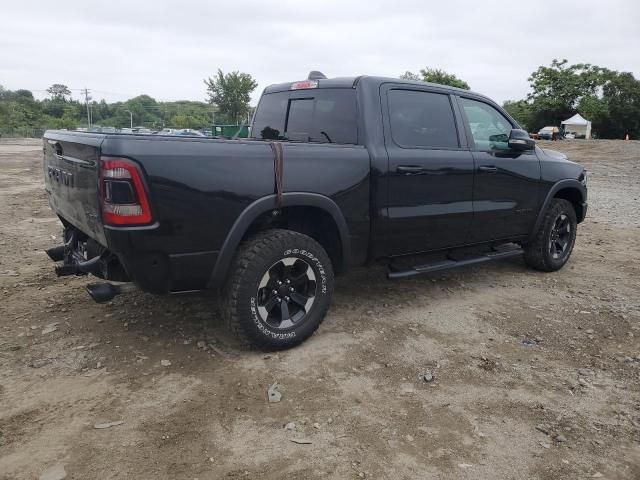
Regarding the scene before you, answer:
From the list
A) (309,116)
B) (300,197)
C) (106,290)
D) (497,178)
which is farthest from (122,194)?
(497,178)

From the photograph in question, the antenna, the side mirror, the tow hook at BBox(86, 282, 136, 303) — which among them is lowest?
the tow hook at BBox(86, 282, 136, 303)

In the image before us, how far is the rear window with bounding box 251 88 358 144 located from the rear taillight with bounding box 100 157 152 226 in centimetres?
166

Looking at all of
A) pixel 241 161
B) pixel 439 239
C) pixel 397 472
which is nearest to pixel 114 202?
pixel 241 161

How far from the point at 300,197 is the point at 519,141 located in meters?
2.39

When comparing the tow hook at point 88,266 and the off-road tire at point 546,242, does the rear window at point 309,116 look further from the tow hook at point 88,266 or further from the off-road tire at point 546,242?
the off-road tire at point 546,242

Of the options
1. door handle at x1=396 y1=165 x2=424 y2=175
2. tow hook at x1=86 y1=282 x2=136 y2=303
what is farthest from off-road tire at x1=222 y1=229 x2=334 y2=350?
door handle at x1=396 y1=165 x2=424 y2=175

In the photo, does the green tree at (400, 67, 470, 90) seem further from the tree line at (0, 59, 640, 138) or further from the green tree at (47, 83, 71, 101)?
the green tree at (47, 83, 71, 101)

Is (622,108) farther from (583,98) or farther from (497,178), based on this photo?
(497,178)

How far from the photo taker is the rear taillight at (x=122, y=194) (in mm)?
2703

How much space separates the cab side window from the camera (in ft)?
14.8

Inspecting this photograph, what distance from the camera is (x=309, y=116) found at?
420 cm

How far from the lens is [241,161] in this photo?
3051 mm

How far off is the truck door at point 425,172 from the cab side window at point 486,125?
0.21 meters

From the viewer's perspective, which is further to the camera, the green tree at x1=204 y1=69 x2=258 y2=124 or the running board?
the green tree at x1=204 y1=69 x2=258 y2=124
